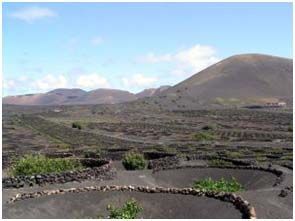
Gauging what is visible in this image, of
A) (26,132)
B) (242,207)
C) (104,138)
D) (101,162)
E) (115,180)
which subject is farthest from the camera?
(26,132)

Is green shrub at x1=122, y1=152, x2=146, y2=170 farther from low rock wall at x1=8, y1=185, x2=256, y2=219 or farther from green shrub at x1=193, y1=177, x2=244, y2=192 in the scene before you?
low rock wall at x1=8, y1=185, x2=256, y2=219

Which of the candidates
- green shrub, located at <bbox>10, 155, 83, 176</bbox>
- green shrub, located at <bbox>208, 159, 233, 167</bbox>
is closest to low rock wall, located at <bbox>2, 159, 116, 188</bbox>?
green shrub, located at <bbox>10, 155, 83, 176</bbox>

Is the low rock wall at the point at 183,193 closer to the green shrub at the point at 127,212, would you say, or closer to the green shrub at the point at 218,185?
the green shrub at the point at 127,212

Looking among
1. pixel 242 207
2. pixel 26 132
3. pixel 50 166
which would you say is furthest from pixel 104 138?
pixel 242 207

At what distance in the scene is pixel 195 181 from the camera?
41375 millimetres

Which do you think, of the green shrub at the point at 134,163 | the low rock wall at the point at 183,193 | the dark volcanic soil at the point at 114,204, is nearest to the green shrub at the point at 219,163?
the green shrub at the point at 134,163

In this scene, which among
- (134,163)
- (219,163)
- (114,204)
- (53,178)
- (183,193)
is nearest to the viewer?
(114,204)

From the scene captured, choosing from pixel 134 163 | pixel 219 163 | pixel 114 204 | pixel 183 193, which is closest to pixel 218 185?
pixel 183 193

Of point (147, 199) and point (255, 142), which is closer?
point (147, 199)

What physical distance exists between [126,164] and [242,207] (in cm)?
2420

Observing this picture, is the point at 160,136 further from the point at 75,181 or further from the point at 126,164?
the point at 75,181

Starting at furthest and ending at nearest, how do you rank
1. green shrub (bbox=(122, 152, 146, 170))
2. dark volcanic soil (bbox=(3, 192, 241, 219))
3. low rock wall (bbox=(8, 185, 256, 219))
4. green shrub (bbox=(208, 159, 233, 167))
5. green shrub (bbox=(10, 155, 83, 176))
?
1. green shrub (bbox=(122, 152, 146, 170))
2. green shrub (bbox=(208, 159, 233, 167))
3. green shrub (bbox=(10, 155, 83, 176))
4. dark volcanic soil (bbox=(3, 192, 241, 219))
5. low rock wall (bbox=(8, 185, 256, 219))

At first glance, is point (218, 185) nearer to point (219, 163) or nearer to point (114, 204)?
point (114, 204)

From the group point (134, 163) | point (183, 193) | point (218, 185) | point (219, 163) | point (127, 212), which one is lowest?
point (219, 163)
